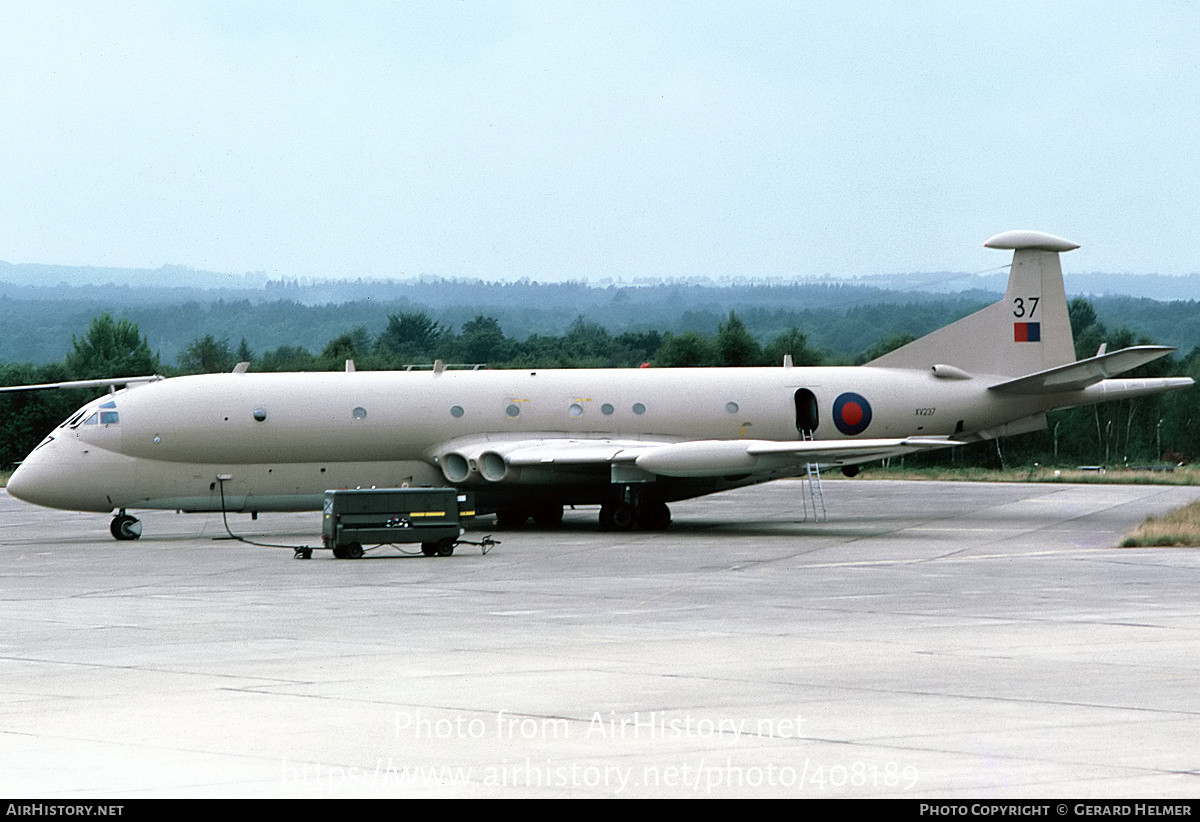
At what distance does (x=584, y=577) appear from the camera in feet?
70.7

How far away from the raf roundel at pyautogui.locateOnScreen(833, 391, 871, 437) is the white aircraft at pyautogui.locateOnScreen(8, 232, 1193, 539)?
3 centimetres

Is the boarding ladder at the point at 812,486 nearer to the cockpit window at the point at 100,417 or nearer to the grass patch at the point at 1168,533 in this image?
the grass patch at the point at 1168,533

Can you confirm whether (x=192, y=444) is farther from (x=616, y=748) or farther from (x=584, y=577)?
(x=616, y=748)

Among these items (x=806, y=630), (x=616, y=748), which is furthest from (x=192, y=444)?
(x=616, y=748)

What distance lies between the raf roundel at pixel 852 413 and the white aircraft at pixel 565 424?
0.10 feet

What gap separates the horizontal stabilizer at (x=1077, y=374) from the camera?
30.2 meters

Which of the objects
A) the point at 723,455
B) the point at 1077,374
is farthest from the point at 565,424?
the point at 1077,374

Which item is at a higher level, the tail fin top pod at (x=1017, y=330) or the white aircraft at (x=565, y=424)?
the tail fin top pod at (x=1017, y=330)

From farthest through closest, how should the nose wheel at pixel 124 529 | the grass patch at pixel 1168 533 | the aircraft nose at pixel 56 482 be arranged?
1. the nose wheel at pixel 124 529
2. the aircraft nose at pixel 56 482
3. the grass patch at pixel 1168 533

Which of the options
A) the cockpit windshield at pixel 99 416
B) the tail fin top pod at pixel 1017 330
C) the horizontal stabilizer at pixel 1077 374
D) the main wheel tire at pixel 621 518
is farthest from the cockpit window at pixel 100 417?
the horizontal stabilizer at pixel 1077 374

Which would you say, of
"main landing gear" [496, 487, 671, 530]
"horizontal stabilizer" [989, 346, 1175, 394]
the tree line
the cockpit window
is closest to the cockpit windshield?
the cockpit window

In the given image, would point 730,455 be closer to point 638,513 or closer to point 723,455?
point 723,455

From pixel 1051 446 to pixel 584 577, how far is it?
50.2 metres

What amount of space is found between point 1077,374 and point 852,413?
4521 millimetres
